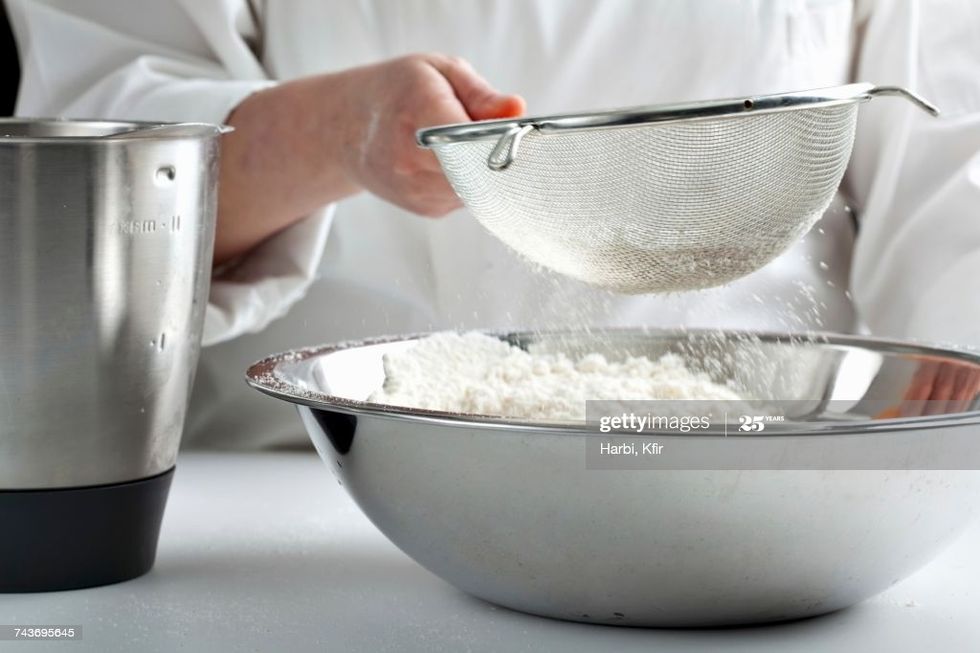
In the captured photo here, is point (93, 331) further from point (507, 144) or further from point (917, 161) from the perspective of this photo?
point (917, 161)

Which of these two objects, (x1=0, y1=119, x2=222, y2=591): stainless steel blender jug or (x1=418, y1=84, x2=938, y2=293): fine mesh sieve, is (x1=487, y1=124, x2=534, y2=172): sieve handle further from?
(x1=0, y1=119, x2=222, y2=591): stainless steel blender jug

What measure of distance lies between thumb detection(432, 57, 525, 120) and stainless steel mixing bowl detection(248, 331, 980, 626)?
235mm

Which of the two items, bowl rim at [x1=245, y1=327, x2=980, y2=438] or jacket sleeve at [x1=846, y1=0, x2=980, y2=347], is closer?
bowl rim at [x1=245, y1=327, x2=980, y2=438]

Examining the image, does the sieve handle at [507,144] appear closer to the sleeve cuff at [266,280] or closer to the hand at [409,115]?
the hand at [409,115]

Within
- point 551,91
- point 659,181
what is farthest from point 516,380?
point 551,91

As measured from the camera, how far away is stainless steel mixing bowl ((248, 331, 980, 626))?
49cm

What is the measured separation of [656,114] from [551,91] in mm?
479

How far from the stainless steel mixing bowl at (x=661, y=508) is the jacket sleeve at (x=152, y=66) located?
424mm

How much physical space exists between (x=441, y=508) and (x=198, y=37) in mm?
687

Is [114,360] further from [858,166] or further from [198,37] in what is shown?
[858,166]

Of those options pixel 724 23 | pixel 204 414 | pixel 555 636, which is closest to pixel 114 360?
pixel 555 636

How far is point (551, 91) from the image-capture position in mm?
1049

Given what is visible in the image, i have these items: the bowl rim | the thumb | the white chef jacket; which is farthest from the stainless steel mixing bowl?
the white chef jacket

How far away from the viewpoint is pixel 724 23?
1.04 m
